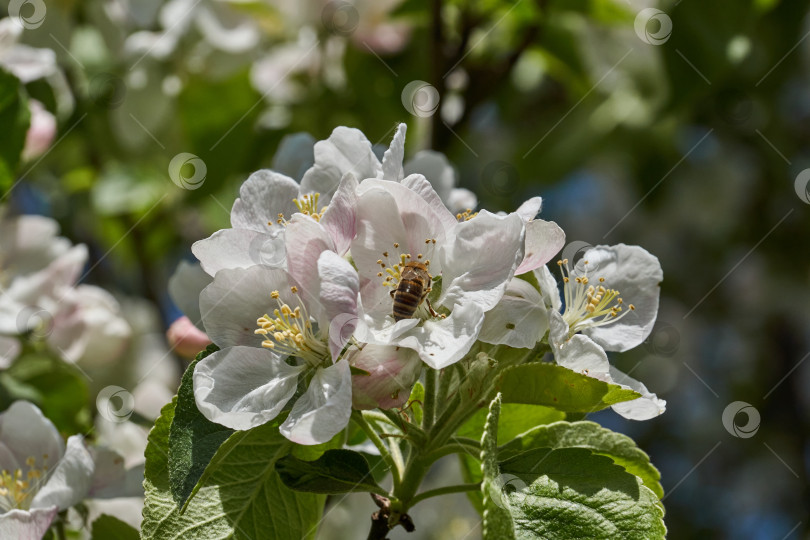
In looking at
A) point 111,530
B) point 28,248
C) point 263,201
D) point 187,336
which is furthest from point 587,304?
point 28,248

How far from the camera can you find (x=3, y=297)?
163cm

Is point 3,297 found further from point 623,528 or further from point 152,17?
point 623,528

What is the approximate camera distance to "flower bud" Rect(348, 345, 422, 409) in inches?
34.7

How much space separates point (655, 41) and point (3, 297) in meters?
1.40

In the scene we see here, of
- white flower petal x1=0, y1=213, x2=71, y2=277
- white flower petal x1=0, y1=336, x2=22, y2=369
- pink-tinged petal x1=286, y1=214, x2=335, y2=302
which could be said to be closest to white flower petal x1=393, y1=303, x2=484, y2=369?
pink-tinged petal x1=286, y1=214, x2=335, y2=302

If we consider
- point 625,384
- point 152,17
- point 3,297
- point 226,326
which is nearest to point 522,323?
point 625,384

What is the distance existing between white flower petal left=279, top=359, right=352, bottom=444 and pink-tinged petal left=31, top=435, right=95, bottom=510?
0.35m

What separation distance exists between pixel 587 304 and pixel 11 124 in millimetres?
898

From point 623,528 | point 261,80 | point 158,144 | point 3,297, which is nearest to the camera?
point 623,528

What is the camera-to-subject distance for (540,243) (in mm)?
932

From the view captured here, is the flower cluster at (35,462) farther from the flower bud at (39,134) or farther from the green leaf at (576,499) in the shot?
the flower bud at (39,134)

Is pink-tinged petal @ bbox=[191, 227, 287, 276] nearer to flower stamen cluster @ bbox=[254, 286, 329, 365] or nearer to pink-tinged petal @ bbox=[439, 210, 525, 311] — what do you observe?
flower stamen cluster @ bbox=[254, 286, 329, 365]

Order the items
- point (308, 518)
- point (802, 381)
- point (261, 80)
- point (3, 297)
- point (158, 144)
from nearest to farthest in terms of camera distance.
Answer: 1. point (308, 518)
2. point (3, 297)
3. point (158, 144)
4. point (261, 80)
5. point (802, 381)

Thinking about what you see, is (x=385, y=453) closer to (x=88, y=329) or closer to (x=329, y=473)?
(x=329, y=473)
